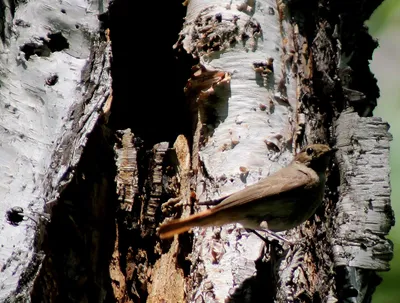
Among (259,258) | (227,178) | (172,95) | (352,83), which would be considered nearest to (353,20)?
(352,83)

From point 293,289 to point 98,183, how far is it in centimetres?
89

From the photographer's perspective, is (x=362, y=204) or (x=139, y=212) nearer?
(x=139, y=212)

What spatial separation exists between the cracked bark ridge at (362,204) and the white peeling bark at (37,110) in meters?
1.22

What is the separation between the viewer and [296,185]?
3625mm

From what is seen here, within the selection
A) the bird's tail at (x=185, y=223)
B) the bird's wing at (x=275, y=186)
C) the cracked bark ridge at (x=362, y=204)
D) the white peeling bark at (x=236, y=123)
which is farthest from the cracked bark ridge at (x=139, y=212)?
the cracked bark ridge at (x=362, y=204)

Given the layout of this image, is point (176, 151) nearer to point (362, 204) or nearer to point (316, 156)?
point (316, 156)

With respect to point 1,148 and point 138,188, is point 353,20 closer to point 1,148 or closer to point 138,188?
point 138,188

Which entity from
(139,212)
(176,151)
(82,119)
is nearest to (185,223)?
(139,212)

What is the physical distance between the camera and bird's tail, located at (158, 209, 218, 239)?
3055mm

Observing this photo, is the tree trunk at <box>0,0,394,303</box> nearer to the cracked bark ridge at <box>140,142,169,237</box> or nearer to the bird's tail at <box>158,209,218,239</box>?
the cracked bark ridge at <box>140,142,169,237</box>

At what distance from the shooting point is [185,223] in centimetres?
310

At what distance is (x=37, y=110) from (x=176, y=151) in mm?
766

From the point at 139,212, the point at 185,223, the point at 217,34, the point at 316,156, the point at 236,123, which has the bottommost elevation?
the point at 185,223

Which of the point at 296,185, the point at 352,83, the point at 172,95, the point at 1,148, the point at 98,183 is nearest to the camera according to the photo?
the point at 1,148
